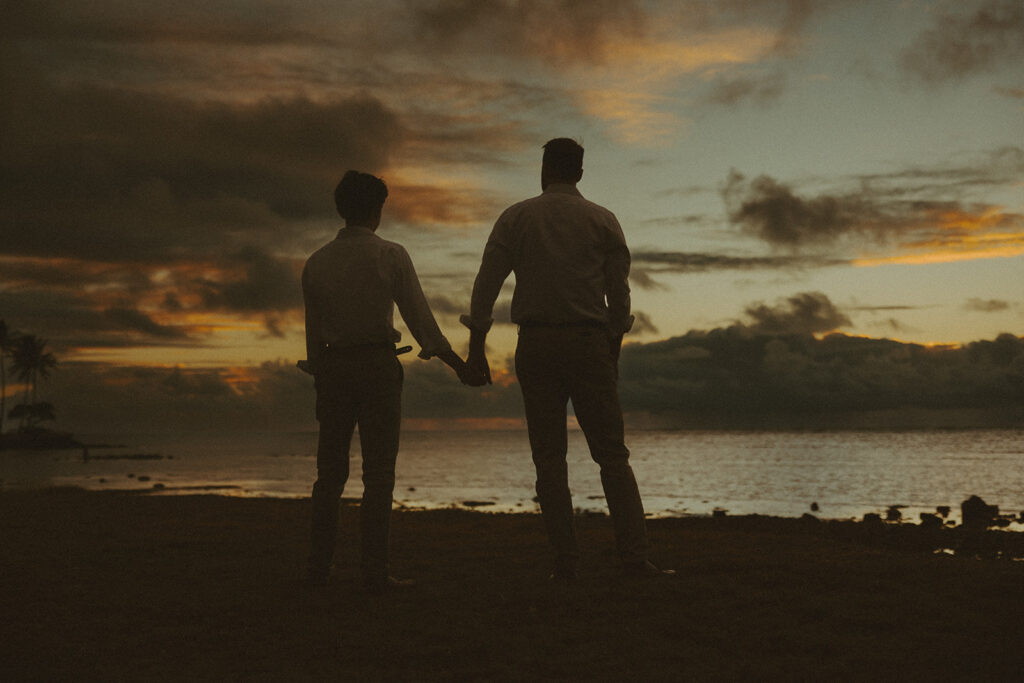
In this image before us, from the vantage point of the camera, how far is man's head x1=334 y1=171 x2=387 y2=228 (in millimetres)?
5324

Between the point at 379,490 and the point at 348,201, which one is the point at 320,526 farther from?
the point at 348,201

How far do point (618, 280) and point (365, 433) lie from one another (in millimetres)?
1893

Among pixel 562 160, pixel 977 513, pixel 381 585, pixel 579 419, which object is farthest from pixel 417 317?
pixel 977 513

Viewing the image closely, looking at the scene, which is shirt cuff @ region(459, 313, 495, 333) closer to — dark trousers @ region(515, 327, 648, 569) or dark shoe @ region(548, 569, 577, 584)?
dark trousers @ region(515, 327, 648, 569)

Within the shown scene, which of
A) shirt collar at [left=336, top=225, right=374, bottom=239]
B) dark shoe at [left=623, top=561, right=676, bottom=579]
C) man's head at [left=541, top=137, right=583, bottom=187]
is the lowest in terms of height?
dark shoe at [left=623, top=561, right=676, bottom=579]

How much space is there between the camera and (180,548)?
24.0 ft

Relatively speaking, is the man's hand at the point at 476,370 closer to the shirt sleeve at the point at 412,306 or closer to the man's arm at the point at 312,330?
the shirt sleeve at the point at 412,306

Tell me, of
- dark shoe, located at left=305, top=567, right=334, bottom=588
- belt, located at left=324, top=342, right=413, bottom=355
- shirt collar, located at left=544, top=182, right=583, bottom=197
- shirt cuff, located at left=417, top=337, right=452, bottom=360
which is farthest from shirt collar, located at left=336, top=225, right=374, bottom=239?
dark shoe, located at left=305, top=567, right=334, bottom=588

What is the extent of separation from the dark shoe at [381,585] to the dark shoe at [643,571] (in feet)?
Answer: 4.59

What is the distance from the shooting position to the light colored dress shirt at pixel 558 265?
5031 mm

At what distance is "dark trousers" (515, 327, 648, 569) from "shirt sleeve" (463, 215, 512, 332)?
0.95 feet

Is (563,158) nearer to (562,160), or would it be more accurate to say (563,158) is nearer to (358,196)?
(562,160)

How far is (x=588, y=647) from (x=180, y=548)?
511 centimetres

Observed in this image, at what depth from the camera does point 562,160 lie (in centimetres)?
534
